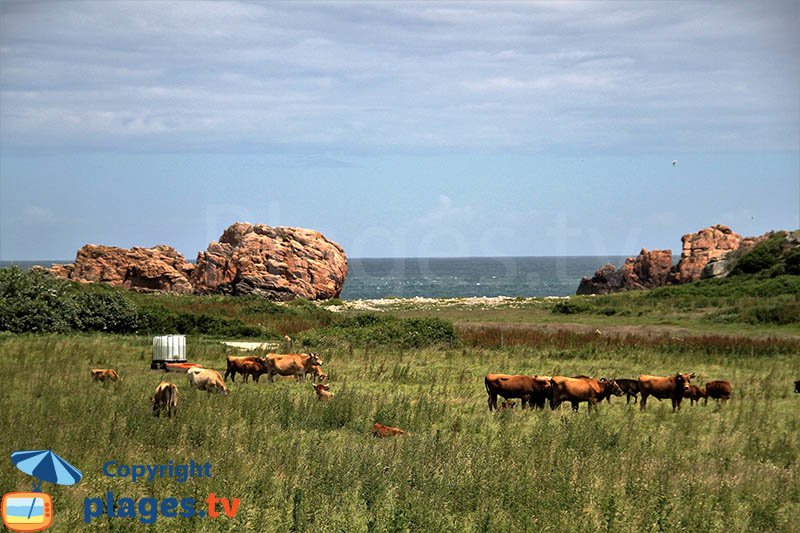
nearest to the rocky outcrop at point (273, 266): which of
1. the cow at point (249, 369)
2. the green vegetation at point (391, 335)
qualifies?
the green vegetation at point (391, 335)

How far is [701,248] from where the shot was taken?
91.2m

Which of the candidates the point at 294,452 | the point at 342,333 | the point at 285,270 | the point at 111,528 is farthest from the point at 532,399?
the point at 285,270

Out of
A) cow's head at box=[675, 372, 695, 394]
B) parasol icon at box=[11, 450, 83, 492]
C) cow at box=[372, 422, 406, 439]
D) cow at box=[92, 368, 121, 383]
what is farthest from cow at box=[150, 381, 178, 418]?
cow's head at box=[675, 372, 695, 394]

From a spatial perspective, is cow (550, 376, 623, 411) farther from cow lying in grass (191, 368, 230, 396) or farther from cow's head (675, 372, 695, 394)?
cow lying in grass (191, 368, 230, 396)

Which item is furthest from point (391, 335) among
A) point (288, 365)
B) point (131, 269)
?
point (131, 269)

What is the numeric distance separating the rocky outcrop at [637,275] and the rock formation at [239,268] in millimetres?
37436

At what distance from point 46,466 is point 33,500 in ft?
2.07

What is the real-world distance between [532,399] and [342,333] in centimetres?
1659

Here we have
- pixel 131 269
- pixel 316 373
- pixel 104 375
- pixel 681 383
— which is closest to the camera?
pixel 681 383

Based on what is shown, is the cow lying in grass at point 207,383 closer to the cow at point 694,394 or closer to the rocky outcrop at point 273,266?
the cow at point 694,394

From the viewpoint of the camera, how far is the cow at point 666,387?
18.1 m

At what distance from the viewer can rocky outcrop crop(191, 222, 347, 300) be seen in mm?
76188

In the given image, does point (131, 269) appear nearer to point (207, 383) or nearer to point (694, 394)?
point (207, 383)

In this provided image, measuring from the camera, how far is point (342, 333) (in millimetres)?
33188
